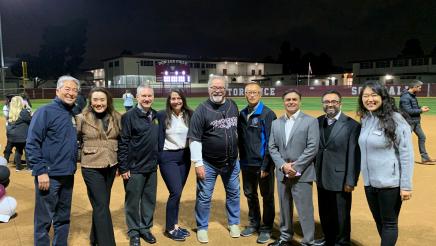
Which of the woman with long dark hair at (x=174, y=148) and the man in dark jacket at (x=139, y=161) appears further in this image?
the woman with long dark hair at (x=174, y=148)

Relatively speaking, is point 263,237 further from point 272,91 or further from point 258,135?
point 272,91

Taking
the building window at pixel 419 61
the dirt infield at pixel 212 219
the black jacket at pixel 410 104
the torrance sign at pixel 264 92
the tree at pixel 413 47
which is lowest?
the dirt infield at pixel 212 219

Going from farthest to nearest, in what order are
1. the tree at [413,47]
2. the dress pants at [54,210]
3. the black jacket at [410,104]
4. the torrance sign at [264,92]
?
the tree at [413,47] → the torrance sign at [264,92] → the black jacket at [410,104] → the dress pants at [54,210]

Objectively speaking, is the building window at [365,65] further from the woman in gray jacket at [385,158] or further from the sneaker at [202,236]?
the woman in gray jacket at [385,158]

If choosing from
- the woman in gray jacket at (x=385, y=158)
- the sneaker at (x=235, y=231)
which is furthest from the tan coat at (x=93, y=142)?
the woman in gray jacket at (x=385, y=158)

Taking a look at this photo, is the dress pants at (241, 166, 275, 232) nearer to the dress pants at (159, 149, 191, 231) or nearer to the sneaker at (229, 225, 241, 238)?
the sneaker at (229, 225, 241, 238)

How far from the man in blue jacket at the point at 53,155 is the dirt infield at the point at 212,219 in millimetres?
893

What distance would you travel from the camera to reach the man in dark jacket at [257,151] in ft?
15.9

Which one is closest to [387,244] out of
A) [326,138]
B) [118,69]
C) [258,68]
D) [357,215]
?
[326,138]

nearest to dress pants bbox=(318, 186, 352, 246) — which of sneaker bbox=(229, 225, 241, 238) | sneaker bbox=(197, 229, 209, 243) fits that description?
sneaker bbox=(229, 225, 241, 238)

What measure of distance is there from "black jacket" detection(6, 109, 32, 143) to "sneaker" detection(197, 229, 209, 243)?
19.6ft

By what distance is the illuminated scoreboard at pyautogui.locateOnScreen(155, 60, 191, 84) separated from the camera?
57.8 meters

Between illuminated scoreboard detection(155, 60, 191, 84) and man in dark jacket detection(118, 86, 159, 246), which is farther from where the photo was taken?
illuminated scoreboard detection(155, 60, 191, 84)

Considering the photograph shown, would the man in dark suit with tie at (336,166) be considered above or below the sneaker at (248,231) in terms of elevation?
above
